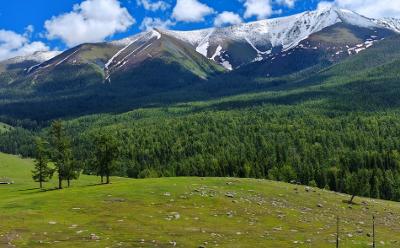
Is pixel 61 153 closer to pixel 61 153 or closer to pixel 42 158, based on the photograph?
pixel 61 153

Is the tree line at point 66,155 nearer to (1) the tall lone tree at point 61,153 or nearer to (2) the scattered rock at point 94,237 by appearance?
(1) the tall lone tree at point 61,153

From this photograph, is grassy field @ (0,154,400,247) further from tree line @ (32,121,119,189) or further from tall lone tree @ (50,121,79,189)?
tree line @ (32,121,119,189)

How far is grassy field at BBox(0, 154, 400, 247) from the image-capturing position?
54.6 meters

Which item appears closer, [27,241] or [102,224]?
[27,241]

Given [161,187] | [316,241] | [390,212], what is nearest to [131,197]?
[161,187]

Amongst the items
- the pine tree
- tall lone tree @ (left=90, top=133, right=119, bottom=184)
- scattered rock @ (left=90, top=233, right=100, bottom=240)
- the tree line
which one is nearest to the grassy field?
scattered rock @ (left=90, top=233, right=100, bottom=240)

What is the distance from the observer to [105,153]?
109062 mm

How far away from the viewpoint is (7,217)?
2458 inches

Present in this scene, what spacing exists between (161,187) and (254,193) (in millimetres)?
15526

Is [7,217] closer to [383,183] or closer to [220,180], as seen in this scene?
[220,180]

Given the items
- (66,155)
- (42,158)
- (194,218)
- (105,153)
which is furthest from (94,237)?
(42,158)

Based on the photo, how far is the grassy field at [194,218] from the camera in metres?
54.6

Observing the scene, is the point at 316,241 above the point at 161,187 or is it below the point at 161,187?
below

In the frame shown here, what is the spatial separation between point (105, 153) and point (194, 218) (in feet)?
159
